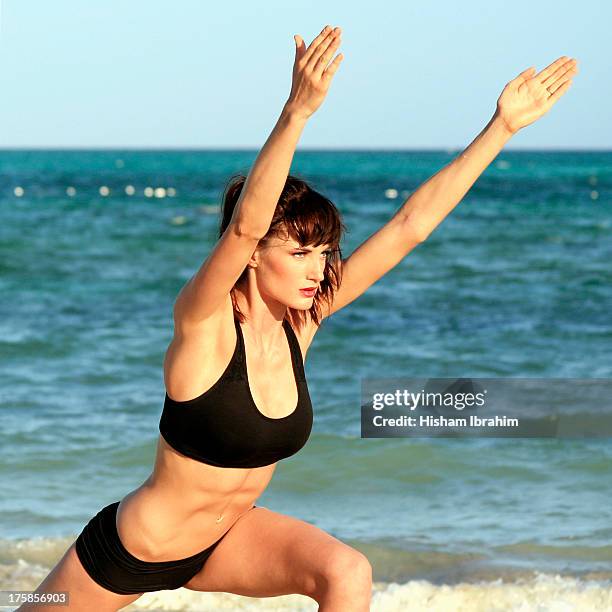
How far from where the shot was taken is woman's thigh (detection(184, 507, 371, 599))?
3.35 metres

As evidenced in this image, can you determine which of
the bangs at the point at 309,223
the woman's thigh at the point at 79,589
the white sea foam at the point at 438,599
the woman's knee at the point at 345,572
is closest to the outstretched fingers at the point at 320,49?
the bangs at the point at 309,223

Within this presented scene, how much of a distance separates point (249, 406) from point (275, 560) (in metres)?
0.50

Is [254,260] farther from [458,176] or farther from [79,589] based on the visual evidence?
[79,589]

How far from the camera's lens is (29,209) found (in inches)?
1372

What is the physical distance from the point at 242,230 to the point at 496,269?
1684 cm

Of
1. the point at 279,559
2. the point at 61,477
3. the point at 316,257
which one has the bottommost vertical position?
the point at 61,477

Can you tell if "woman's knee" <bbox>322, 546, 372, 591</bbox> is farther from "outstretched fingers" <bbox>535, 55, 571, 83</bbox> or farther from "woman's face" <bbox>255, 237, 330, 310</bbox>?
"outstretched fingers" <bbox>535, 55, 571, 83</bbox>

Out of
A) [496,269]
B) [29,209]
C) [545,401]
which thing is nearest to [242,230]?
[545,401]

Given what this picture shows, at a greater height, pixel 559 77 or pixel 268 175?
pixel 559 77

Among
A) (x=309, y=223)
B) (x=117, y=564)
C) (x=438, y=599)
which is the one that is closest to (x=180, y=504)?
(x=117, y=564)

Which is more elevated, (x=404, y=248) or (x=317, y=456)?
(x=404, y=248)

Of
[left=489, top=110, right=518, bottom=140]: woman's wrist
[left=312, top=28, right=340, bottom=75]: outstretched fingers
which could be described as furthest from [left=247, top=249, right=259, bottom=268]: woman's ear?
[left=489, top=110, right=518, bottom=140]: woman's wrist

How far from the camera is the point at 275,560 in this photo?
350 centimetres

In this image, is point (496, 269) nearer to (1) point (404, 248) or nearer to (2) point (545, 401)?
(2) point (545, 401)
